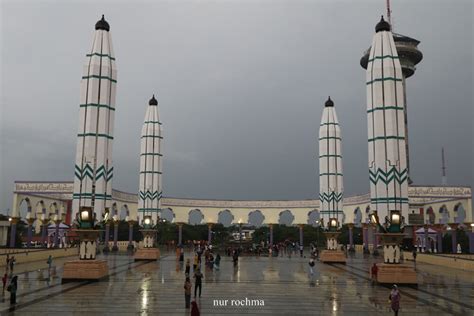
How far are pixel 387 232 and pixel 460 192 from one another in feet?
165

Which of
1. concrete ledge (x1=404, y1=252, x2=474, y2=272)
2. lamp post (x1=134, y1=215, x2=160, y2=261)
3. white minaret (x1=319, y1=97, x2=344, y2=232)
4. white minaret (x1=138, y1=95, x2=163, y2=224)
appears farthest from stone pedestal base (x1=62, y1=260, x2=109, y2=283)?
concrete ledge (x1=404, y1=252, x2=474, y2=272)

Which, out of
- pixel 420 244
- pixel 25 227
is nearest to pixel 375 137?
pixel 420 244

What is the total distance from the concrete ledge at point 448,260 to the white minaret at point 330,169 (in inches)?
337

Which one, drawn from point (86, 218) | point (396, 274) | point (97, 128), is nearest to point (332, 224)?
point (396, 274)

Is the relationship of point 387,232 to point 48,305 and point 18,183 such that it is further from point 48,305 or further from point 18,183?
point 18,183

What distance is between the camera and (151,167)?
42.2 m

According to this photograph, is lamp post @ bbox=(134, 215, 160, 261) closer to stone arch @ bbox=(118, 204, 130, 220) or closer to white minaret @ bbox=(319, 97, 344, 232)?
white minaret @ bbox=(319, 97, 344, 232)

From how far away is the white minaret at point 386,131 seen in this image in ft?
78.8

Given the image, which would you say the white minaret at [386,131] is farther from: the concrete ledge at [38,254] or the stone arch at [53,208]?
the stone arch at [53,208]

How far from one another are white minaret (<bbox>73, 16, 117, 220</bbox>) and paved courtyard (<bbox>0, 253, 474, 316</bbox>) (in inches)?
188

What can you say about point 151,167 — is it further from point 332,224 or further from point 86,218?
point 86,218

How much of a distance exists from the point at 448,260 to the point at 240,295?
78.7ft

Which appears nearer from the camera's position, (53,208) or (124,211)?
(53,208)

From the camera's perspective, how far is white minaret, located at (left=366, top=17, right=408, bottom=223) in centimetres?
2402
